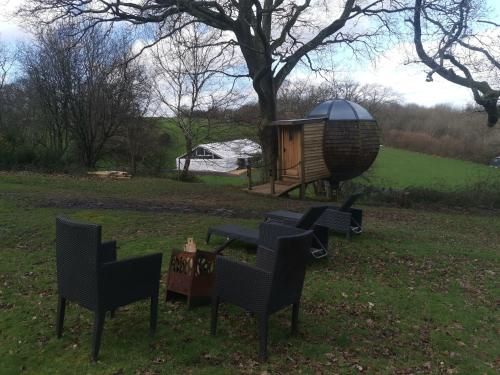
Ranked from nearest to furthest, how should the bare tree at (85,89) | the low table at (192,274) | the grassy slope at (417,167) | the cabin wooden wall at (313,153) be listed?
the low table at (192,274) < the cabin wooden wall at (313,153) < the bare tree at (85,89) < the grassy slope at (417,167)

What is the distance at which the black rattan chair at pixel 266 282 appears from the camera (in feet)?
13.4

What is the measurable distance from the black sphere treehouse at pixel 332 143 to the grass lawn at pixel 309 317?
5815mm

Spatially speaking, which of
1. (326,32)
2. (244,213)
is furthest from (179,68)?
(244,213)

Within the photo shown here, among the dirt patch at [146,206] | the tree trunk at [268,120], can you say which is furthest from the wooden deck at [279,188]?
the dirt patch at [146,206]

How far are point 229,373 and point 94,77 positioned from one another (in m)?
27.1

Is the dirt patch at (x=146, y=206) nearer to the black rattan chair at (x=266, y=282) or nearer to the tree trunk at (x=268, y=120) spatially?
the tree trunk at (x=268, y=120)

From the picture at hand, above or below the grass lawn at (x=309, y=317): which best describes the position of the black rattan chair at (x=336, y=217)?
above

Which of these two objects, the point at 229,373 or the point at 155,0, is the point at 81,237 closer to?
the point at 229,373

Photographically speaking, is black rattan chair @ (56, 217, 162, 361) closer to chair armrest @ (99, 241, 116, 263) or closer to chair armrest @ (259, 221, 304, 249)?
chair armrest @ (99, 241, 116, 263)

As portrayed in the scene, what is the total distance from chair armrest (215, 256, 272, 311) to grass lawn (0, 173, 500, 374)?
45 centimetres

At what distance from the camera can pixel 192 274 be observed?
5016 mm

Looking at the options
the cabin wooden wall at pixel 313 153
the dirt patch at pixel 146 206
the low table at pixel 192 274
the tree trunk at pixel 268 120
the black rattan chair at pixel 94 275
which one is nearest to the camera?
the black rattan chair at pixel 94 275

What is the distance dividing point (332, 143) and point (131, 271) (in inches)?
485

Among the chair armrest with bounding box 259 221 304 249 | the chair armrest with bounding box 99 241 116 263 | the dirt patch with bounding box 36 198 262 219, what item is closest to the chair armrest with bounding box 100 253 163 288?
the chair armrest with bounding box 99 241 116 263
